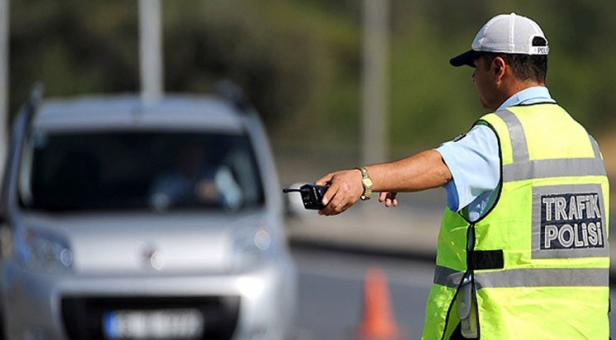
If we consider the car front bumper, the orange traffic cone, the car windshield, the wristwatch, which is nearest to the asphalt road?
the orange traffic cone

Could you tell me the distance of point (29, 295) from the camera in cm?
845

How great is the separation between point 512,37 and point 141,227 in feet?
15.5

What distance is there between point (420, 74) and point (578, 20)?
21.1 feet

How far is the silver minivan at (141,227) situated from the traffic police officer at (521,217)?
430 cm

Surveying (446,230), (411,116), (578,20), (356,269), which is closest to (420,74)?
(411,116)

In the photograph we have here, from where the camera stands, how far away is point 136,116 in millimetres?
9438

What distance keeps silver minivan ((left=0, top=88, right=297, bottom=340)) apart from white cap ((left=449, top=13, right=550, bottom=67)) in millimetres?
4472

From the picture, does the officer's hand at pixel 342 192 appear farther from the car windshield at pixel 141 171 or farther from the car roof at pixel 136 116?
the car roof at pixel 136 116

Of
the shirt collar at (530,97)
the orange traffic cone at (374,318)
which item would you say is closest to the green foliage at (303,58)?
the orange traffic cone at (374,318)

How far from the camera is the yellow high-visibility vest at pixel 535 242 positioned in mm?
4215

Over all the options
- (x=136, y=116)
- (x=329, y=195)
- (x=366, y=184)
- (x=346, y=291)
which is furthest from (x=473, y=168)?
(x=346, y=291)

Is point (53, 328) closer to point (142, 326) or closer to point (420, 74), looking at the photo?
point (142, 326)

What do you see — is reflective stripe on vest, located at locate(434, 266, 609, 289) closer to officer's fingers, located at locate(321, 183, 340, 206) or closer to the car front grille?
officer's fingers, located at locate(321, 183, 340, 206)

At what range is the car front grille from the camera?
8.45m
